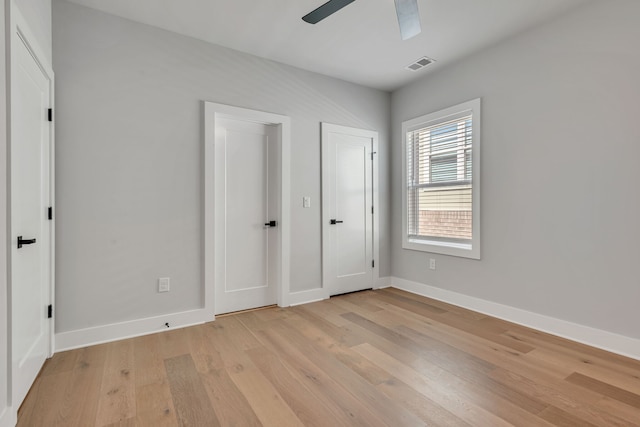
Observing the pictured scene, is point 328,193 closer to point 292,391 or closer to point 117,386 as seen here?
point 292,391

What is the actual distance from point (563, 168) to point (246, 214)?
3044 mm

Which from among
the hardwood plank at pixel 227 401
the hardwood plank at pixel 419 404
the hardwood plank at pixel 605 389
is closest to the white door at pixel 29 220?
the hardwood plank at pixel 227 401

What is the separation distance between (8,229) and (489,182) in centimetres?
378

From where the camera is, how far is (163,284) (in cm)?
294

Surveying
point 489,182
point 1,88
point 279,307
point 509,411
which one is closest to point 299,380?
point 509,411

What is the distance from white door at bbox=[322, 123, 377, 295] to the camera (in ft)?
13.0

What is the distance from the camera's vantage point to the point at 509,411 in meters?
1.73

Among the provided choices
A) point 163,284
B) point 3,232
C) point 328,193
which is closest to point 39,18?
point 3,232

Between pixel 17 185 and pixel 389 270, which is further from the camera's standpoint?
pixel 389 270

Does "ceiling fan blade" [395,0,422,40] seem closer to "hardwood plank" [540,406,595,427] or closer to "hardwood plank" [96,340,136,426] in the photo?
"hardwood plank" [540,406,595,427]

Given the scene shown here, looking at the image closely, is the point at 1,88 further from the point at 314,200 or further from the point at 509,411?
the point at 509,411

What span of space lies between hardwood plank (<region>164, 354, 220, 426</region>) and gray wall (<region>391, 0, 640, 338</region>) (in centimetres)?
285

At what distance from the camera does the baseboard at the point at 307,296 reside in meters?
3.70

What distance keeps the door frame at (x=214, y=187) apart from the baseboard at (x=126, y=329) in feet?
0.49
